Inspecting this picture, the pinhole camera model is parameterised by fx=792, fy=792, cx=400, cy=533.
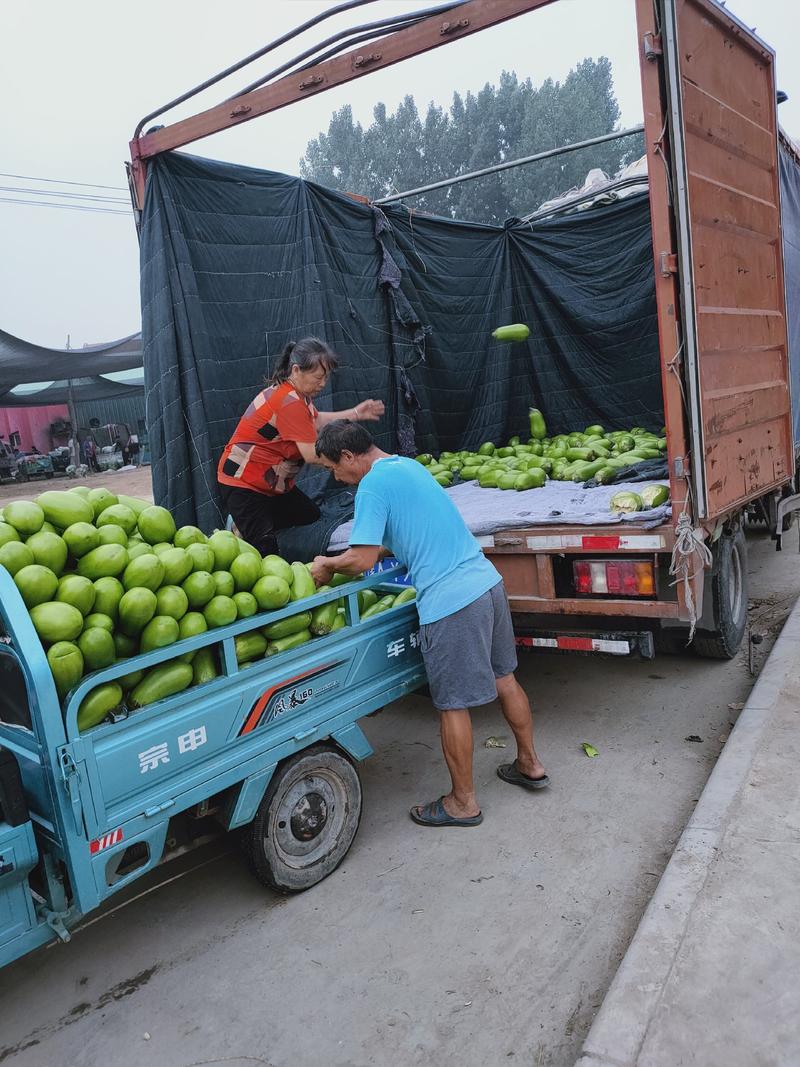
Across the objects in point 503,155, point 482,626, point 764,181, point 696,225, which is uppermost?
point 503,155

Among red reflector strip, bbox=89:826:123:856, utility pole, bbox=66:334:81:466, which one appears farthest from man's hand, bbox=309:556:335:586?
utility pole, bbox=66:334:81:466

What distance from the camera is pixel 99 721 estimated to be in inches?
99.3

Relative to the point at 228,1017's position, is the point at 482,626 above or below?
above

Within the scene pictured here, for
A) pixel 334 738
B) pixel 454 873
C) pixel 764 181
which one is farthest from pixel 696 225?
pixel 454 873

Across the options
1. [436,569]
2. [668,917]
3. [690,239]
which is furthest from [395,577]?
[690,239]

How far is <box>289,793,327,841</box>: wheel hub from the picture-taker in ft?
10.4

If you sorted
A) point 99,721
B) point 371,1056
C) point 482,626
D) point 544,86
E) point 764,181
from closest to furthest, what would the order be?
point 371,1056, point 99,721, point 482,626, point 764,181, point 544,86

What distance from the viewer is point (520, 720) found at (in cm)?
378

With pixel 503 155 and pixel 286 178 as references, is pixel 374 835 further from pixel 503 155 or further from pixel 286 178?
pixel 503 155

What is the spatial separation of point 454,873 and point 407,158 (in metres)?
50.6

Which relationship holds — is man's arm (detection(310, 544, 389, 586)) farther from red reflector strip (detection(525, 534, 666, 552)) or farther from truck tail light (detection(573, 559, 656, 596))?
truck tail light (detection(573, 559, 656, 596))

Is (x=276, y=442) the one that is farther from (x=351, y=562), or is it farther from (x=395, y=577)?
(x=351, y=562)

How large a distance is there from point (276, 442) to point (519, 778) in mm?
2386

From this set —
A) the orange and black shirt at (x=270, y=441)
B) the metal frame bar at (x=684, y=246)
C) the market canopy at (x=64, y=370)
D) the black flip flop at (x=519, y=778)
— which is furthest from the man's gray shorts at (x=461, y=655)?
the market canopy at (x=64, y=370)
